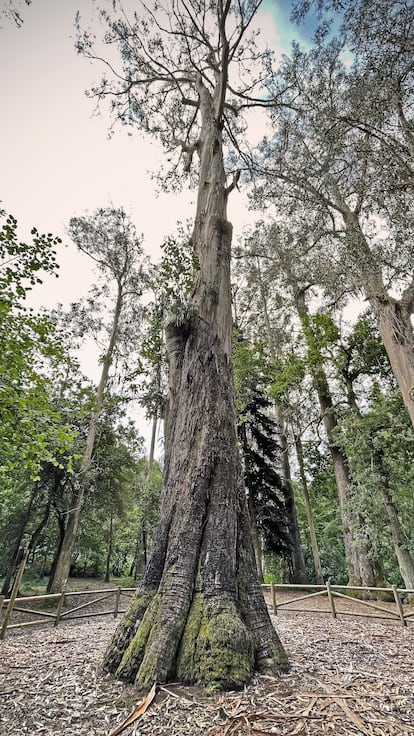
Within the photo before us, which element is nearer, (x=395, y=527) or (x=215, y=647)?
(x=215, y=647)

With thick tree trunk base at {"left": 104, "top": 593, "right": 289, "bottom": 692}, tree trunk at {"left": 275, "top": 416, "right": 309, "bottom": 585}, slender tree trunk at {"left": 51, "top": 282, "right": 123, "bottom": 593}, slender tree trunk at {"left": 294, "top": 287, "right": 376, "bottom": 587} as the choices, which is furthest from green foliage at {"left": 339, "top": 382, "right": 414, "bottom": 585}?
slender tree trunk at {"left": 51, "top": 282, "right": 123, "bottom": 593}

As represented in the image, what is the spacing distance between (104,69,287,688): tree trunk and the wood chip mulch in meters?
0.17

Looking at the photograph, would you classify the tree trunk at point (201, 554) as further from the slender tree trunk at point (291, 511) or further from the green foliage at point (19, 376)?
the slender tree trunk at point (291, 511)

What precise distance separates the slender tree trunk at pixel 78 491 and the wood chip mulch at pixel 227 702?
6.29m

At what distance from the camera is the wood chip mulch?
78.1 inches

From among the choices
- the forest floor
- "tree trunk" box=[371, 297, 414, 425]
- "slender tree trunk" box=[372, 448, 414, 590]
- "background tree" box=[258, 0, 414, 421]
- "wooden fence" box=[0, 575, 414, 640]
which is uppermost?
"background tree" box=[258, 0, 414, 421]

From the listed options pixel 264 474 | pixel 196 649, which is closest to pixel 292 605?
pixel 264 474

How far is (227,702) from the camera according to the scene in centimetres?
226

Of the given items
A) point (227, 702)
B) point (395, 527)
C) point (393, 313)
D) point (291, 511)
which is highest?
point (393, 313)

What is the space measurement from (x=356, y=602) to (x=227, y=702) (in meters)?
7.98

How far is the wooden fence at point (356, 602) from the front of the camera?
6.80m

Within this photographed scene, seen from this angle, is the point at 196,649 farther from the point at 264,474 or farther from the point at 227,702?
the point at 264,474

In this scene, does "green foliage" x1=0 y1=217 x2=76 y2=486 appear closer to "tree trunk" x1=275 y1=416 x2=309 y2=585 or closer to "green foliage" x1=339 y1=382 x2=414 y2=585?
"green foliage" x1=339 y1=382 x2=414 y2=585

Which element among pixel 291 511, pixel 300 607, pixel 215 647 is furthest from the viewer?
pixel 291 511
